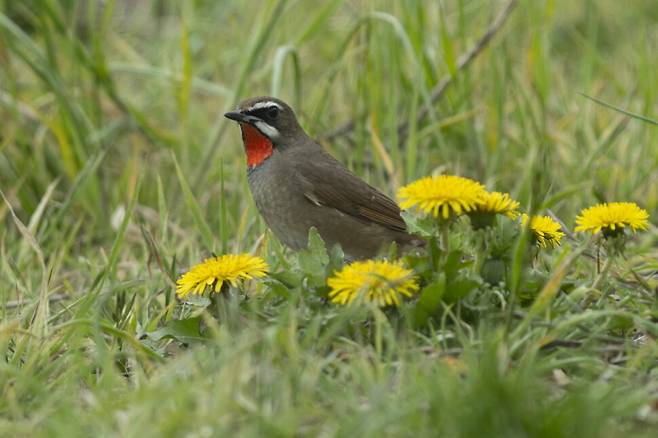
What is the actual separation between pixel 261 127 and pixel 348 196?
528 mm

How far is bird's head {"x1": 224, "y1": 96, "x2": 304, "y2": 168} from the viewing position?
16.5 feet

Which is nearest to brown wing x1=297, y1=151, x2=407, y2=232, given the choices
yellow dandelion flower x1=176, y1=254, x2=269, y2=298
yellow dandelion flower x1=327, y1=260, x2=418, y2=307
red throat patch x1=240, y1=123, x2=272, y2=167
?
red throat patch x1=240, y1=123, x2=272, y2=167

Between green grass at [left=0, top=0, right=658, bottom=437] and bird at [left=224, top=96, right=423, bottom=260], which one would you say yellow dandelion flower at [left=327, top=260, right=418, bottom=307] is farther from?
bird at [left=224, top=96, right=423, bottom=260]

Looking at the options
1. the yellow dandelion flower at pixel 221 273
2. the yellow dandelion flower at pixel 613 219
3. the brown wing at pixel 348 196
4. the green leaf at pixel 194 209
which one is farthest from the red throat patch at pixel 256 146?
the yellow dandelion flower at pixel 613 219

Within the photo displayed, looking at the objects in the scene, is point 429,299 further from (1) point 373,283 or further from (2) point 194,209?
(2) point 194,209

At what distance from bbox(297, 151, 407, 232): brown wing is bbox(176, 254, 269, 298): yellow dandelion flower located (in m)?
1.42

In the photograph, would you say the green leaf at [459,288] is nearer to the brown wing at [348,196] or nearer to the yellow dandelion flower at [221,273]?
the yellow dandelion flower at [221,273]

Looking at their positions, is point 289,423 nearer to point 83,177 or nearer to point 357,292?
point 357,292

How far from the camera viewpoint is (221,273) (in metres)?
3.45

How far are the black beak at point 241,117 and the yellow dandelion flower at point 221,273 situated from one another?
56.7 inches

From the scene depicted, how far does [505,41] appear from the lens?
6.16 metres

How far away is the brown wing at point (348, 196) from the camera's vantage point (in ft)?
16.1

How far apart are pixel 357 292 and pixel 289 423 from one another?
0.74 meters

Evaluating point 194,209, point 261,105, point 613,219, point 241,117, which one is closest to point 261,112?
point 261,105
